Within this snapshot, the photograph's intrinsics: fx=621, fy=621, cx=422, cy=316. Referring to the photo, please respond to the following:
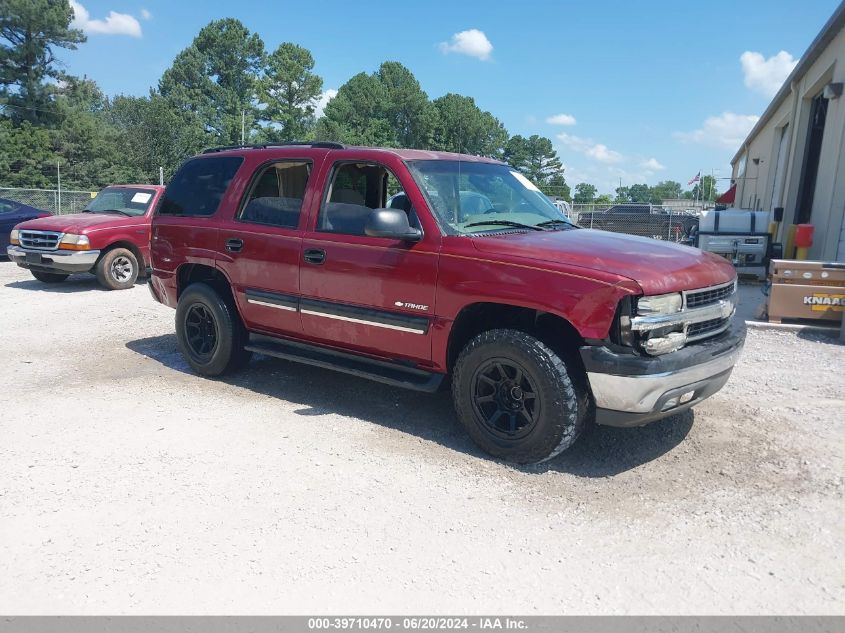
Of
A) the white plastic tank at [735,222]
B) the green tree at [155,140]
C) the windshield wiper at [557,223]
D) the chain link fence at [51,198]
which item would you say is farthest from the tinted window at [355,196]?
the green tree at [155,140]

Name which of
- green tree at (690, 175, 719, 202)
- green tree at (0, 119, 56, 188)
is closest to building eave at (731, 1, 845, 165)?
green tree at (690, 175, 719, 202)

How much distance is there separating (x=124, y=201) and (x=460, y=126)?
7572 centimetres

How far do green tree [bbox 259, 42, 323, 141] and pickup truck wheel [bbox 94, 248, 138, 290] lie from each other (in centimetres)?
5370

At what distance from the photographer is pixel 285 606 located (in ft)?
8.54

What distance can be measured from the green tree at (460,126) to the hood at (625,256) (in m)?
77.6

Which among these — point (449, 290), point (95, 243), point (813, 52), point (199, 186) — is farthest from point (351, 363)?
point (813, 52)

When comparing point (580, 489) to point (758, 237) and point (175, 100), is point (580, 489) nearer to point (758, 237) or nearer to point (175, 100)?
point (758, 237)

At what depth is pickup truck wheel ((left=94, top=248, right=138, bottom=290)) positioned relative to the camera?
421 inches

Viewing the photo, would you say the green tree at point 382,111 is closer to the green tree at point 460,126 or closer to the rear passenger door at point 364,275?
the green tree at point 460,126

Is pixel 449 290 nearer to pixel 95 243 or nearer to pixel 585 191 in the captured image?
pixel 95 243

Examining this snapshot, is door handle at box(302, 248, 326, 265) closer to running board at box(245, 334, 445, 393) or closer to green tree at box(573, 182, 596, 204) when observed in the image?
running board at box(245, 334, 445, 393)

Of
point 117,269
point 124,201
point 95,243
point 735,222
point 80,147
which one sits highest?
point 80,147

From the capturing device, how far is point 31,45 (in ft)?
141

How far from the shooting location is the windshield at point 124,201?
37.8 feet
